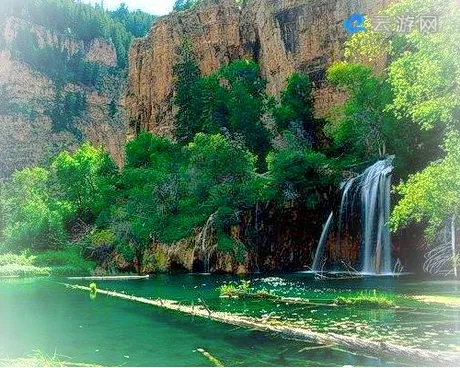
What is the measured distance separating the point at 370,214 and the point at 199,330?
16.0 m

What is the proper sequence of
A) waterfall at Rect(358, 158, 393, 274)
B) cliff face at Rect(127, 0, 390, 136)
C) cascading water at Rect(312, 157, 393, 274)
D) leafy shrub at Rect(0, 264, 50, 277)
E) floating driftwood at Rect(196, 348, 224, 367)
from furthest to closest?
1. cliff face at Rect(127, 0, 390, 136)
2. leafy shrub at Rect(0, 264, 50, 277)
3. cascading water at Rect(312, 157, 393, 274)
4. waterfall at Rect(358, 158, 393, 274)
5. floating driftwood at Rect(196, 348, 224, 367)

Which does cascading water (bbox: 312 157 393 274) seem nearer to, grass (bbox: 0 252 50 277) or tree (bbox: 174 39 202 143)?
grass (bbox: 0 252 50 277)

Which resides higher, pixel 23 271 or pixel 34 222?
pixel 34 222

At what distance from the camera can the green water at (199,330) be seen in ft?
28.2

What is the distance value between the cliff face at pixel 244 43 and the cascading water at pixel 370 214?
1405cm

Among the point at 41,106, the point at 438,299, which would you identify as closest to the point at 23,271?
the point at 438,299

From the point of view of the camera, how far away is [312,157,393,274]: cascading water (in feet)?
80.3

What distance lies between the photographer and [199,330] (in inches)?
429

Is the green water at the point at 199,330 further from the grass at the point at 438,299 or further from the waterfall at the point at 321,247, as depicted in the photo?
the waterfall at the point at 321,247

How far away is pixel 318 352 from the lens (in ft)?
28.0

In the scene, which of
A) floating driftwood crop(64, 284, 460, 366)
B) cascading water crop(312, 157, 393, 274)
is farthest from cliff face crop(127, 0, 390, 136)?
floating driftwood crop(64, 284, 460, 366)

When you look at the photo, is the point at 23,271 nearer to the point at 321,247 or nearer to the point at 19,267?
the point at 19,267

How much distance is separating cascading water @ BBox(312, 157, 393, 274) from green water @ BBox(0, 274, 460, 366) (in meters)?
6.76

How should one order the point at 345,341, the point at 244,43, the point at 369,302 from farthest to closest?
the point at 244,43
the point at 369,302
the point at 345,341
